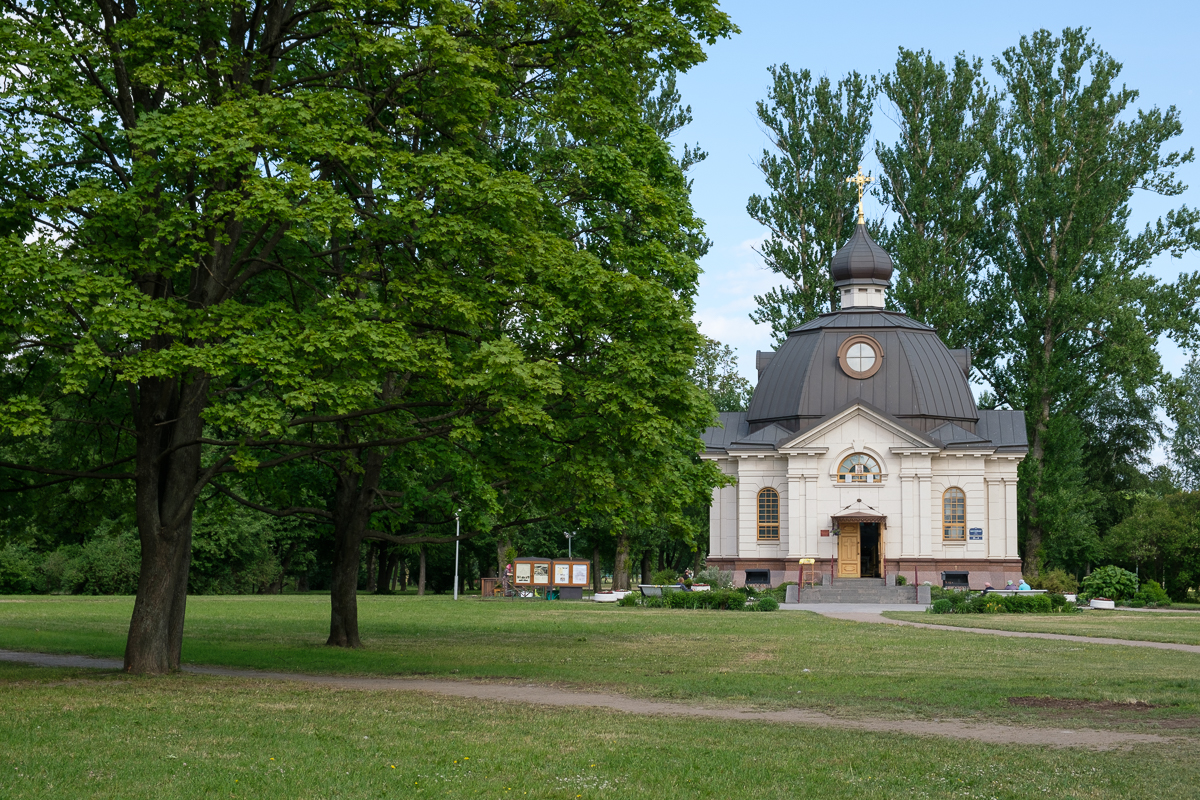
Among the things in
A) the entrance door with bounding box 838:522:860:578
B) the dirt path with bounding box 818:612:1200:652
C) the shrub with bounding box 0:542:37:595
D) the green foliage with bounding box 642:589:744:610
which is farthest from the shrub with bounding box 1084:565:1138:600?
the shrub with bounding box 0:542:37:595

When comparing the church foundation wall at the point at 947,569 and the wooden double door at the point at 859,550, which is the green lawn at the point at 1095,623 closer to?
the church foundation wall at the point at 947,569

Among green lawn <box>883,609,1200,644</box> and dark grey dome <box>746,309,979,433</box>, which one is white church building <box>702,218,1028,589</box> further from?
green lawn <box>883,609,1200,644</box>

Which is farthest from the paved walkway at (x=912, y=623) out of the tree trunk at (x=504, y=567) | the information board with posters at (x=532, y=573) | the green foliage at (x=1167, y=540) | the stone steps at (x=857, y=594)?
the green foliage at (x=1167, y=540)

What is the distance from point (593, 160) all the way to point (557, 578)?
116 ft

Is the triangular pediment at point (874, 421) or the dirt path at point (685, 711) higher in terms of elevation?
the triangular pediment at point (874, 421)

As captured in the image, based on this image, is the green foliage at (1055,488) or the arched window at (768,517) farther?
the green foliage at (1055,488)

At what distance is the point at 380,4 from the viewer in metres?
16.2

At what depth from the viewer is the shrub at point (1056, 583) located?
4847cm

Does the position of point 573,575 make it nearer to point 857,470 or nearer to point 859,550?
point 859,550

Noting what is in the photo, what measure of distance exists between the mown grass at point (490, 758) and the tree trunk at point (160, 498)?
3.12 m

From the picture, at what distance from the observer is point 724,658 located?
21750 millimetres

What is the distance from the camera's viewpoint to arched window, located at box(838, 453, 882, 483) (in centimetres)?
5150

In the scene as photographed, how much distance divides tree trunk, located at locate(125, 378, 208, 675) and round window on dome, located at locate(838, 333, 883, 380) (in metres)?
38.1

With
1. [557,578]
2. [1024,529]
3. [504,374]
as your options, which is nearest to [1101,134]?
[1024,529]
